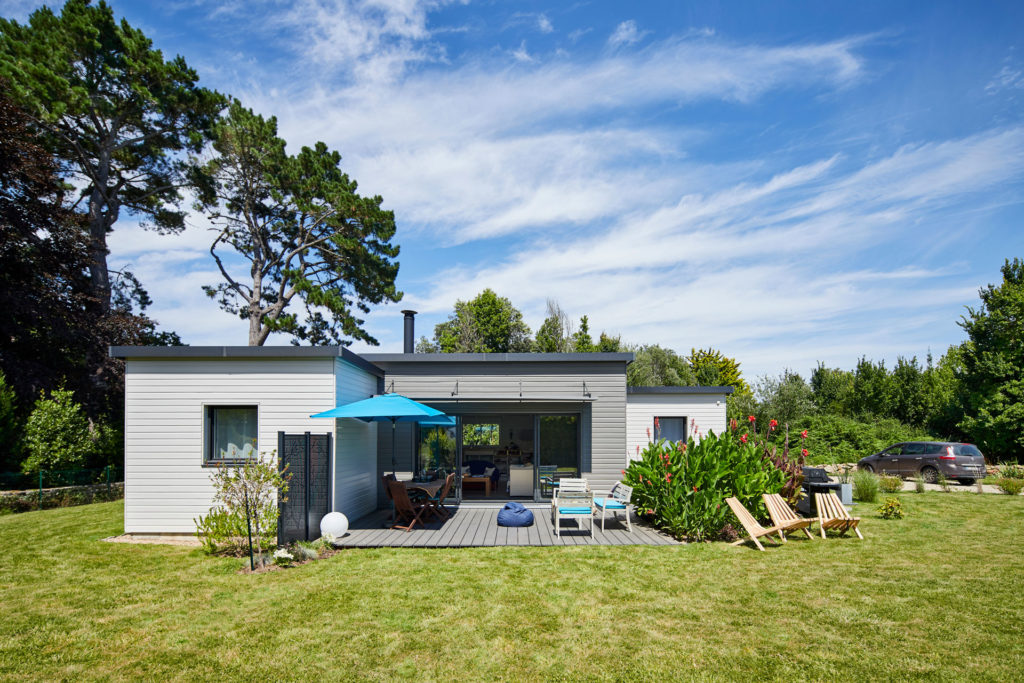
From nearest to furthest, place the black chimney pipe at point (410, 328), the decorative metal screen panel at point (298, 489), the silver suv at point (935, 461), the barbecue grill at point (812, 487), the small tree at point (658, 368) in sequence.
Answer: the decorative metal screen panel at point (298, 489) < the barbecue grill at point (812, 487) < the black chimney pipe at point (410, 328) < the silver suv at point (935, 461) < the small tree at point (658, 368)

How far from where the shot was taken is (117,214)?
21.0 meters

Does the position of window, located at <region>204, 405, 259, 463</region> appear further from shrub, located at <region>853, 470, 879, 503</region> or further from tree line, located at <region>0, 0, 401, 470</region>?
shrub, located at <region>853, 470, 879, 503</region>

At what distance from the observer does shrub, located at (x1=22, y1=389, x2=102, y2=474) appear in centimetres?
1302

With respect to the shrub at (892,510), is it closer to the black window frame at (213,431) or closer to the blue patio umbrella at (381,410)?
the blue patio umbrella at (381,410)

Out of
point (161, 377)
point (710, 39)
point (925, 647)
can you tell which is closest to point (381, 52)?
point (710, 39)

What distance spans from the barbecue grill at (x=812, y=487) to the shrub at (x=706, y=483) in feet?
1.90

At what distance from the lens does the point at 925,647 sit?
188 inches

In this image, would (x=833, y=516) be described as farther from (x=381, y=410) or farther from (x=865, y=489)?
Answer: (x=381, y=410)

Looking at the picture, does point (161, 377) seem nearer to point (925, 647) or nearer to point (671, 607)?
point (671, 607)

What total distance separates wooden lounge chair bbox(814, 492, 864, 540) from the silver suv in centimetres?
930

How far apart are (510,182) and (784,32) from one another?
717 centimetres

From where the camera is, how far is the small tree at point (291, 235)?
2231 centimetres

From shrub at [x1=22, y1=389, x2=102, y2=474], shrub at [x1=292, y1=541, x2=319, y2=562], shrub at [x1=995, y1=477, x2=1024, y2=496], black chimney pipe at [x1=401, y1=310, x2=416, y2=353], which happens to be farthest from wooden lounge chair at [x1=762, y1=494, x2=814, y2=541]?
shrub at [x1=22, y1=389, x2=102, y2=474]

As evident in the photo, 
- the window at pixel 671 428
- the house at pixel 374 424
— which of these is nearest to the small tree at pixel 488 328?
the window at pixel 671 428
